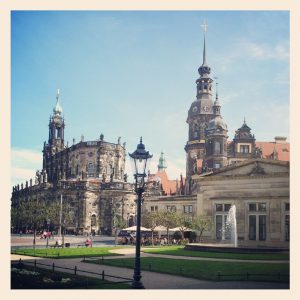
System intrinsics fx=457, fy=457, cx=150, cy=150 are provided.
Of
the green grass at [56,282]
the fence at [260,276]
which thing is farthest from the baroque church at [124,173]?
the green grass at [56,282]

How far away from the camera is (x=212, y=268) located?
21.1 meters

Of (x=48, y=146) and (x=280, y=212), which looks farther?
(x=48, y=146)

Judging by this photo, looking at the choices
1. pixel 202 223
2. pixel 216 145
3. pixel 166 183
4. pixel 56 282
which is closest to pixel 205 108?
pixel 216 145

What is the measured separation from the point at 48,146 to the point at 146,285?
62.8 metres

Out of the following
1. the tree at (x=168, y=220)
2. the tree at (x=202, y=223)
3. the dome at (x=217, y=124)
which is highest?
the dome at (x=217, y=124)

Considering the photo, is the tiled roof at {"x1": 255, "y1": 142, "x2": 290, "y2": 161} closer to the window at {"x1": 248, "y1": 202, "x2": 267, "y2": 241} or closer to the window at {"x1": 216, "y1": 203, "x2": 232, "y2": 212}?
the window at {"x1": 248, "y1": 202, "x2": 267, "y2": 241}

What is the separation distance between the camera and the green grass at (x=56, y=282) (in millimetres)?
17641

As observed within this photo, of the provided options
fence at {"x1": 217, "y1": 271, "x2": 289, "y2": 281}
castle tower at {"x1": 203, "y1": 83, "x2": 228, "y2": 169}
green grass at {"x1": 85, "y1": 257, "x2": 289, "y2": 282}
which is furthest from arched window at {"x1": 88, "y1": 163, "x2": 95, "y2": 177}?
fence at {"x1": 217, "y1": 271, "x2": 289, "y2": 281}

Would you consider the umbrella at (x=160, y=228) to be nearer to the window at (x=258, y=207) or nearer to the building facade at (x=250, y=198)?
the building facade at (x=250, y=198)

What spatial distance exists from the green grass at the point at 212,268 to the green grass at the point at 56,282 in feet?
11.7
